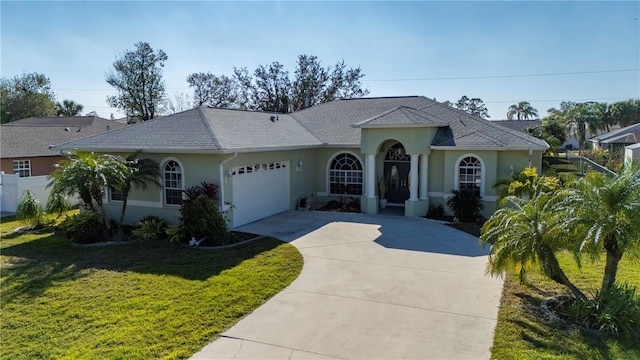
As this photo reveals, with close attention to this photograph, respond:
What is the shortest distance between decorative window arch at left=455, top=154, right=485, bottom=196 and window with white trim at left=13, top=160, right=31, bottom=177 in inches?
995

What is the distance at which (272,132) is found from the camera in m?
18.3

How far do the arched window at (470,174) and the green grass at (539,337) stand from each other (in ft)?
26.2

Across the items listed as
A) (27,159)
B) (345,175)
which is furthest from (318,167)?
(27,159)

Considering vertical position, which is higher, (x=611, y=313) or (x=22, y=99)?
(x=22, y=99)

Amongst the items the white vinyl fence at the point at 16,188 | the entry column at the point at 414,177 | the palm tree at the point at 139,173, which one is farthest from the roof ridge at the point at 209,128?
the white vinyl fence at the point at 16,188

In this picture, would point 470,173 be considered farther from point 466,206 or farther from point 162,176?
point 162,176

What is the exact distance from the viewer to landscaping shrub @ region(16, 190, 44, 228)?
605 inches

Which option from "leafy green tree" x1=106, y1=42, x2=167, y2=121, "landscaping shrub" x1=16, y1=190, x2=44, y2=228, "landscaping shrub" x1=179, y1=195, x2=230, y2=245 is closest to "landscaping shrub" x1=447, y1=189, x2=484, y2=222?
"landscaping shrub" x1=179, y1=195, x2=230, y2=245

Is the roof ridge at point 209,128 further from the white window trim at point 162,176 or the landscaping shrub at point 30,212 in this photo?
the landscaping shrub at point 30,212

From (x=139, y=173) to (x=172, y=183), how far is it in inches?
46.3

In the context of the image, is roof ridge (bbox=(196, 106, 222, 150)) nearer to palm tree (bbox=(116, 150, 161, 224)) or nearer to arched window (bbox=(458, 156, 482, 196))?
palm tree (bbox=(116, 150, 161, 224))

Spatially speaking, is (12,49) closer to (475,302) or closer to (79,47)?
(79,47)

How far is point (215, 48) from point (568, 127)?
56.1 m

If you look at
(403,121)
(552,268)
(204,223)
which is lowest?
(552,268)
